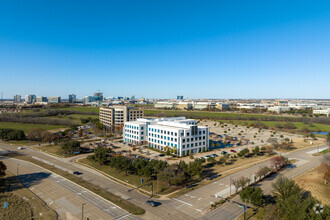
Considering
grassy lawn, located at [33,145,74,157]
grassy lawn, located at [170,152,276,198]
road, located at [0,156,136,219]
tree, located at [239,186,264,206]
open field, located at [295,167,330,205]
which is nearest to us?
road, located at [0,156,136,219]

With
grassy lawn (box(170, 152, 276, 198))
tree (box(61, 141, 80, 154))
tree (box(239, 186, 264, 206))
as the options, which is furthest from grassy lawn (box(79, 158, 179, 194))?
tree (box(239, 186, 264, 206))

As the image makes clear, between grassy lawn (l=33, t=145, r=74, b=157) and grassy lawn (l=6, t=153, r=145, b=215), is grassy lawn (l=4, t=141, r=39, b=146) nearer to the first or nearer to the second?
grassy lawn (l=33, t=145, r=74, b=157)

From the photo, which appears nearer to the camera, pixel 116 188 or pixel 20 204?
pixel 20 204

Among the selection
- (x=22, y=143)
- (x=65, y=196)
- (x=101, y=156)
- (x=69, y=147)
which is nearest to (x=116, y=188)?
(x=65, y=196)

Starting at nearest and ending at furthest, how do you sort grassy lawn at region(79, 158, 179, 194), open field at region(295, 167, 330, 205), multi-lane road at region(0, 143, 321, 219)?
multi-lane road at region(0, 143, 321, 219), open field at region(295, 167, 330, 205), grassy lawn at region(79, 158, 179, 194)

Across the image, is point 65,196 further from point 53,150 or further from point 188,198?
point 53,150
